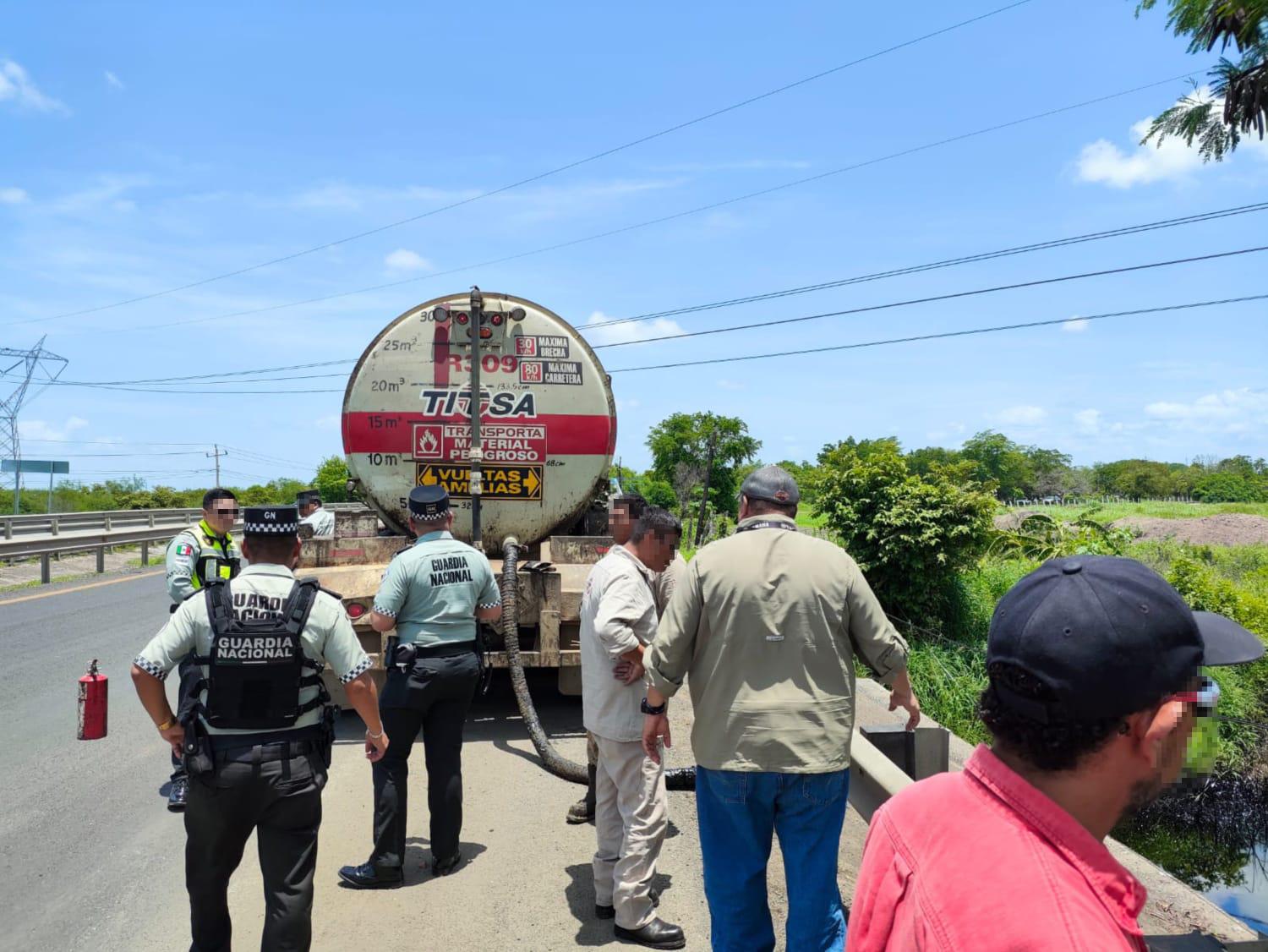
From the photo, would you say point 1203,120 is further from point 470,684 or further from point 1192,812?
point 470,684

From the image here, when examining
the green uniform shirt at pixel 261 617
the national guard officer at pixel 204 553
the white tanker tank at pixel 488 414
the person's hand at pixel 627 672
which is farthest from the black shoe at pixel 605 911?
the white tanker tank at pixel 488 414

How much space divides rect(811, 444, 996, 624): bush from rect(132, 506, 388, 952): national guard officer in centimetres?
894

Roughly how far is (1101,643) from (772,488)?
239cm

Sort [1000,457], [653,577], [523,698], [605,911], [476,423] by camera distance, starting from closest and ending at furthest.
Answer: [605,911]
[653,577]
[523,698]
[476,423]
[1000,457]

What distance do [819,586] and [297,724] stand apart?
2.03m

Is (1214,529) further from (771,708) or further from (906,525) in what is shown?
(771,708)

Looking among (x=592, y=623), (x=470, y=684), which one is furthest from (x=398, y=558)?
(x=592, y=623)

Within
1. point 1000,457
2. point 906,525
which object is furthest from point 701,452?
point 1000,457

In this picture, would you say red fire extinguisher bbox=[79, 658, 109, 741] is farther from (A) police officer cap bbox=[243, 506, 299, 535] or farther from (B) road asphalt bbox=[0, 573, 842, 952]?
(A) police officer cap bbox=[243, 506, 299, 535]

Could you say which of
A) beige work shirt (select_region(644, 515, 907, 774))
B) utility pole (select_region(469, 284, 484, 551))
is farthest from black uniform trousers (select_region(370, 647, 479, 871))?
utility pole (select_region(469, 284, 484, 551))

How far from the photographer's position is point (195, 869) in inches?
136

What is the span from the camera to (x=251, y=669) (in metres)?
3.45

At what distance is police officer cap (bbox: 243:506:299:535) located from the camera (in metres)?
3.62

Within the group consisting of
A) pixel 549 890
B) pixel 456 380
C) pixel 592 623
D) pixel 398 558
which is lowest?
pixel 549 890
